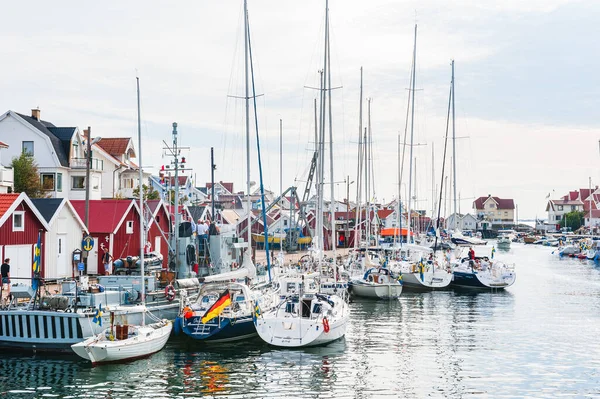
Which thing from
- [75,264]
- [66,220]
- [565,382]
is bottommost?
[565,382]

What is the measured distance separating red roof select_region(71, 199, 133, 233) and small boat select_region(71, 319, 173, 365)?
64.2ft

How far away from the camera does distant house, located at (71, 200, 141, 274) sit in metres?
→ 49.8

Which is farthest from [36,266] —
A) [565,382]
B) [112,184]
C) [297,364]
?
[112,184]

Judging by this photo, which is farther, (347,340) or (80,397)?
(347,340)

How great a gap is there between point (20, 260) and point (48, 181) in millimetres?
24350

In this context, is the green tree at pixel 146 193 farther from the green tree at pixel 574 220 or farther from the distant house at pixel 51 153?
the green tree at pixel 574 220

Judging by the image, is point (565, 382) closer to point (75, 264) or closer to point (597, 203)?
point (75, 264)

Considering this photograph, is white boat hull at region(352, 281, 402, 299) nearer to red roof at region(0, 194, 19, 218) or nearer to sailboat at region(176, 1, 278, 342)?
sailboat at region(176, 1, 278, 342)

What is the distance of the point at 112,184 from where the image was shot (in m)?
77.8

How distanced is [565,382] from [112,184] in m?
59.3

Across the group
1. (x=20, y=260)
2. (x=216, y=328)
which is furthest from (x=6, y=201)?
(x=216, y=328)

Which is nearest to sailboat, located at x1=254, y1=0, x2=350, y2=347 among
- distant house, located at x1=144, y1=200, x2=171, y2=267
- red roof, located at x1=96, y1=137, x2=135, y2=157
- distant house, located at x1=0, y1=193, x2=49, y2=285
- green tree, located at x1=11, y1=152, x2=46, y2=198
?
distant house, located at x1=0, y1=193, x2=49, y2=285

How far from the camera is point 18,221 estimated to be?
40250 mm

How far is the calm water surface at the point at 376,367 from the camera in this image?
2608cm
